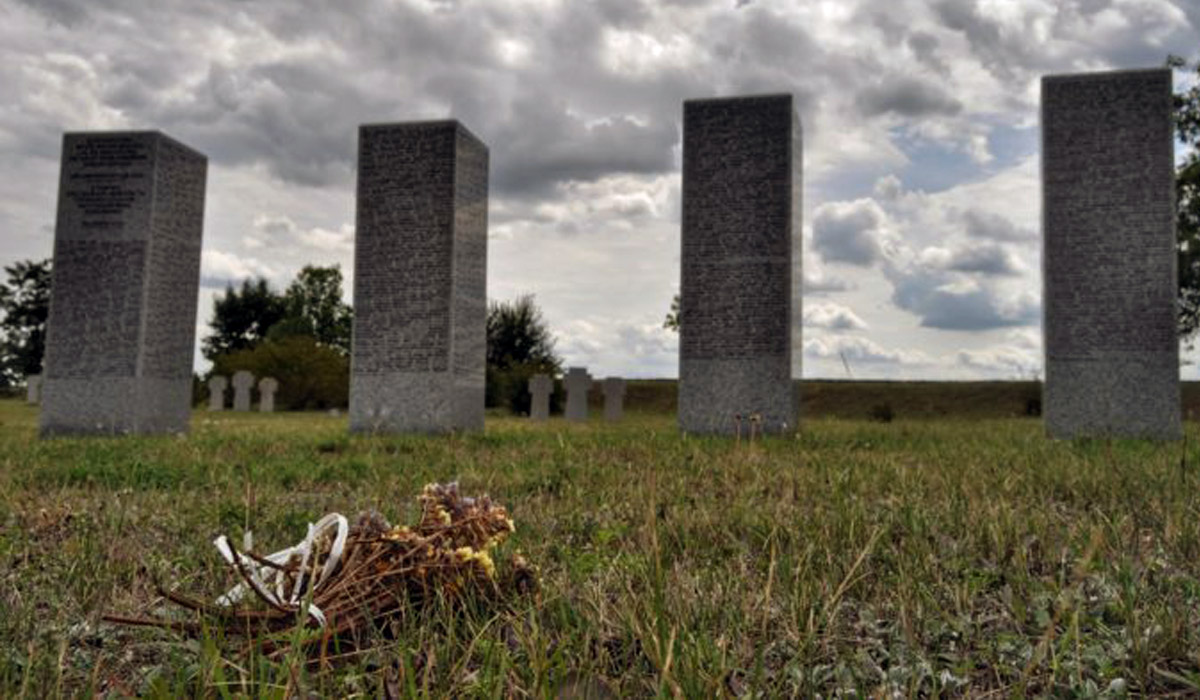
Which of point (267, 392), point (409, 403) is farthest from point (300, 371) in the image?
point (409, 403)

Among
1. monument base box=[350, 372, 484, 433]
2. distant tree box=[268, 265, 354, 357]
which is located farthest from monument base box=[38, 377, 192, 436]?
distant tree box=[268, 265, 354, 357]

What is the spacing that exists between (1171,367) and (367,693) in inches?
552

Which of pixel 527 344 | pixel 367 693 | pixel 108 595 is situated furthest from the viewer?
pixel 527 344

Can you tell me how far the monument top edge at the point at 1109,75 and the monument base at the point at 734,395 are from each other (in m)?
5.68

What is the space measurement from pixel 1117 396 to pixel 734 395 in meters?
5.36

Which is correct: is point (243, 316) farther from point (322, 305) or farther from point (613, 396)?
point (613, 396)

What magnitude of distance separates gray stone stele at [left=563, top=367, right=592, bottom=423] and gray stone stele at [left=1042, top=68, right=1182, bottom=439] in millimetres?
11799

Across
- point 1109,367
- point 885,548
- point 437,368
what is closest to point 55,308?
point 437,368

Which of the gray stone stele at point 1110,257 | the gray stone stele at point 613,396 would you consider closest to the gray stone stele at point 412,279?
the gray stone stele at point 613,396

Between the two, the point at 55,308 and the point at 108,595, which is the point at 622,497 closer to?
the point at 108,595

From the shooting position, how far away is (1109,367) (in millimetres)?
13133

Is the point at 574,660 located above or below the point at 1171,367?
below

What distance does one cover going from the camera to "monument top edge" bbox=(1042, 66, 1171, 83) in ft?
43.0

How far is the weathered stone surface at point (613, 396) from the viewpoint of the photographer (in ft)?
74.4
